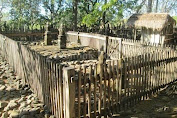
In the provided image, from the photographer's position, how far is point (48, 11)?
99.7 ft

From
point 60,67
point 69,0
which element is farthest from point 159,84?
point 69,0

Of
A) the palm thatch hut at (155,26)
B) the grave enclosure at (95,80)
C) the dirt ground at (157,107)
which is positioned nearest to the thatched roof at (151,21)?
the palm thatch hut at (155,26)

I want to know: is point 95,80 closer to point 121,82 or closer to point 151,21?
point 121,82

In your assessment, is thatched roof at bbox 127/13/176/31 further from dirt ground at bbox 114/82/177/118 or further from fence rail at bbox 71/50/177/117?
dirt ground at bbox 114/82/177/118

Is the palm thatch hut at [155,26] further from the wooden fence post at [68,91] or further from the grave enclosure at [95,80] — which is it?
the wooden fence post at [68,91]

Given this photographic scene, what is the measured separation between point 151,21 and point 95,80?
15.5 metres

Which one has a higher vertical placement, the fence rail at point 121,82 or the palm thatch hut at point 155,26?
the palm thatch hut at point 155,26

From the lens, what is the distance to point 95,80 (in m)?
3.99

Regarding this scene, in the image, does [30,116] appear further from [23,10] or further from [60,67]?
[23,10]

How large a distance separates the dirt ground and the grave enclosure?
182 mm

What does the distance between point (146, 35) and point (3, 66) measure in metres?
14.4

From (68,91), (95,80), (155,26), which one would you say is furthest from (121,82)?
(155,26)

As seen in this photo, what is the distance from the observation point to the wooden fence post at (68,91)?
Answer: 3.48 m

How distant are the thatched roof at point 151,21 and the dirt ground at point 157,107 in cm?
1212
